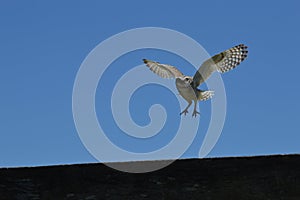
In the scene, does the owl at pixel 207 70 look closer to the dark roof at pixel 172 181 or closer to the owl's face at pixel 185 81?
the owl's face at pixel 185 81

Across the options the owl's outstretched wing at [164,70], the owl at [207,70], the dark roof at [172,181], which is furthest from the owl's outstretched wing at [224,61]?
the dark roof at [172,181]

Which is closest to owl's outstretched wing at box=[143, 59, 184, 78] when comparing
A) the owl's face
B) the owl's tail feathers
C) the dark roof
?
the owl's face

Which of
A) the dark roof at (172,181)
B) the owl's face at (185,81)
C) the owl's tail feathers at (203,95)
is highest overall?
the owl's face at (185,81)

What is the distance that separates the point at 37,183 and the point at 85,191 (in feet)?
0.53

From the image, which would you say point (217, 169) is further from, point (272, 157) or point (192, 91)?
point (192, 91)

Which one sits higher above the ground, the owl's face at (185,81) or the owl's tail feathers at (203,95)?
the owl's face at (185,81)

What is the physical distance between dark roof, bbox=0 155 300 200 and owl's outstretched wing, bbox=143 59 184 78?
297 inches

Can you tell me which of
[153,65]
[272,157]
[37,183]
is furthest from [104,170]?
[153,65]

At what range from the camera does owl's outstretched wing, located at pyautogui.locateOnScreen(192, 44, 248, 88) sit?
874 centimetres

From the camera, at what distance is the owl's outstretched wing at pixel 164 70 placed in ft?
31.4

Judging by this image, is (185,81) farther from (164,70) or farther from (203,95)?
(164,70)

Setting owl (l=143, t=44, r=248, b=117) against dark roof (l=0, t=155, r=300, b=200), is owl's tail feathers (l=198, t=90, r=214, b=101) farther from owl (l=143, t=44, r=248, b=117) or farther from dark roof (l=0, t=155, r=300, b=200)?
dark roof (l=0, t=155, r=300, b=200)

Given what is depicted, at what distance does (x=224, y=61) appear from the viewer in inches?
349

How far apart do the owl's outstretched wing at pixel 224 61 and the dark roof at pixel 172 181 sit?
6.80 metres
